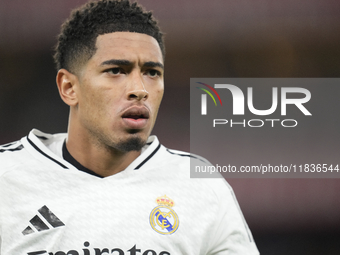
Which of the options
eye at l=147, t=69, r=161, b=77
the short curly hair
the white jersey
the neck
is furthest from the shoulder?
eye at l=147, t=69, r=161, b=77

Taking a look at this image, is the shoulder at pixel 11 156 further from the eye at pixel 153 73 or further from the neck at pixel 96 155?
the eye at pixel 153 73

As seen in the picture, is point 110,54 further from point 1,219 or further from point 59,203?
point 1,219

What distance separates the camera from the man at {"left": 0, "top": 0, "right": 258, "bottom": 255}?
4.68 ft

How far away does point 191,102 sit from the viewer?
9.37ft

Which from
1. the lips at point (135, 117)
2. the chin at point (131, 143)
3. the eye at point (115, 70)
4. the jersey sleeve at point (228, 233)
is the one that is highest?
the eye at point (115, 70)

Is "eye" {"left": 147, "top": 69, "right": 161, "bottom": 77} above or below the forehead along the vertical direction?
below

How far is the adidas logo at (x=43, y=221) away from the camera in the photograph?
1.41m

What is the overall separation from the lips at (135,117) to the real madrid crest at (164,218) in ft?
1.04

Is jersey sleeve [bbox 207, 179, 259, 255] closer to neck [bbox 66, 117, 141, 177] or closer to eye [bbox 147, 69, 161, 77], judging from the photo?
neck [bbox 66, 117, 141, 177]

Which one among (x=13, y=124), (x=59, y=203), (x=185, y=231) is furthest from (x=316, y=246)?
(x=13, y=124)

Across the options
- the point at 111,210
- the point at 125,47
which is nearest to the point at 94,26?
the point at 125,47

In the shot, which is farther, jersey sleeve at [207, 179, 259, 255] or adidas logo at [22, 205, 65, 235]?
jersey sleeve at [207, 179, 259, 255]

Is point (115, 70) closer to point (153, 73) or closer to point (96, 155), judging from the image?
point (153, 73)

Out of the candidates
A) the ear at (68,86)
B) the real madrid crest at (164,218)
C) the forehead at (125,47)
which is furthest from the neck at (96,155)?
the forehead at (125,47)
